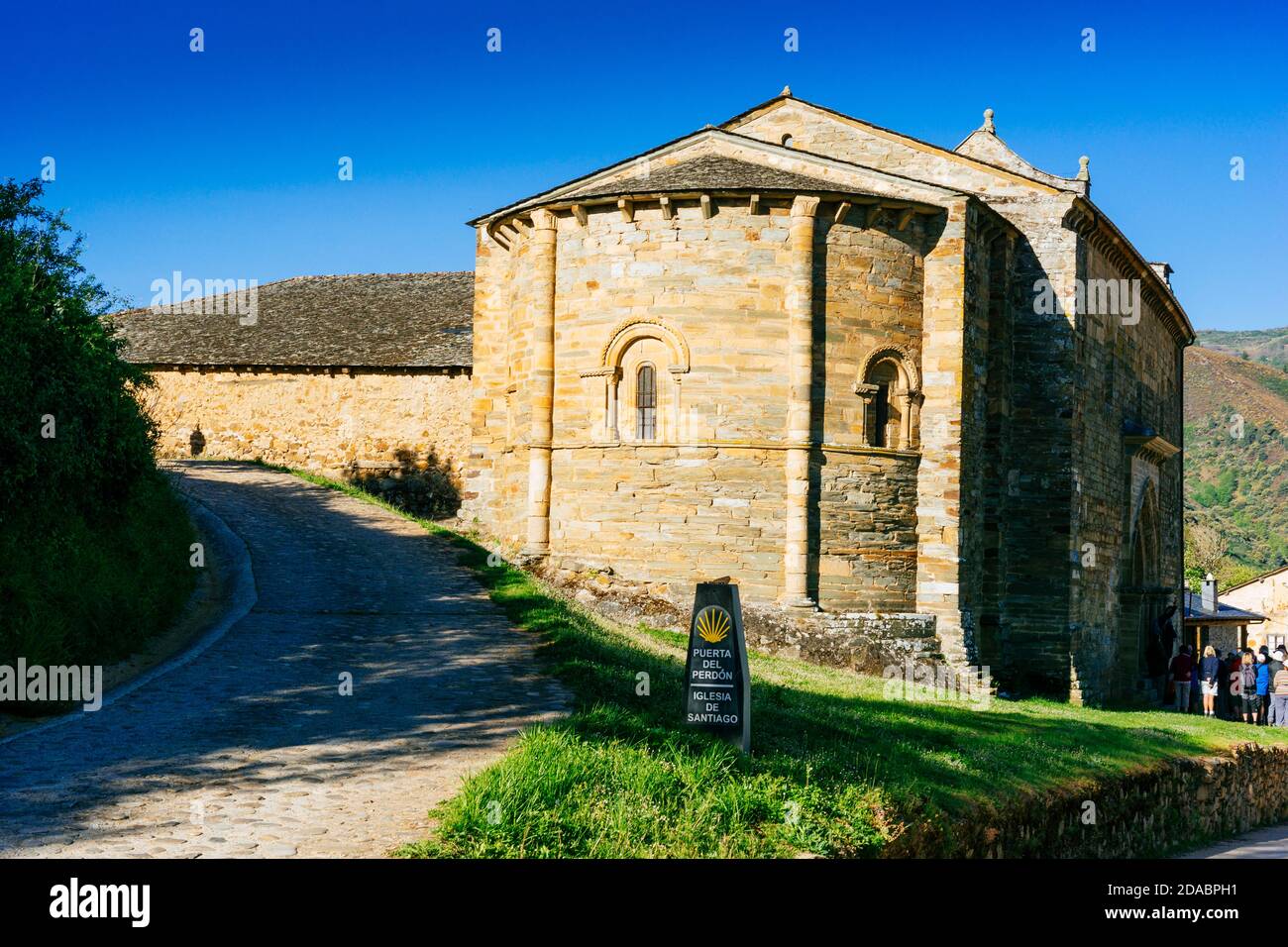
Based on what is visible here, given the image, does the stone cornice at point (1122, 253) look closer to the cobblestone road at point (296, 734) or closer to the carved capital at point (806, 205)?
the carved capital at point (806, 205)

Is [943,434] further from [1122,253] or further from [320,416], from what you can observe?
[320,416]

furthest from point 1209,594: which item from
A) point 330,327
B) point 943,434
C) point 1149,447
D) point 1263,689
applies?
point 330,327

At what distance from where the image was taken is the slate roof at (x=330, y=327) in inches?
1262

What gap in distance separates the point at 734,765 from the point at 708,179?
41.5ft

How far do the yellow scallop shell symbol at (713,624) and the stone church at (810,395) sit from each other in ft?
30.4

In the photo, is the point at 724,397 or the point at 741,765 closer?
the point at 741,765

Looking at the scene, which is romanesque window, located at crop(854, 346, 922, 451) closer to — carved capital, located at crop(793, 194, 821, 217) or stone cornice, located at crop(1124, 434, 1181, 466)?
carved capital, located at crop(793, 194, 821, 217)

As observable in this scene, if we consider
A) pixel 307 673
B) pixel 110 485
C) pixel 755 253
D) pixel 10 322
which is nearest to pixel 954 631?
pixel 755 253

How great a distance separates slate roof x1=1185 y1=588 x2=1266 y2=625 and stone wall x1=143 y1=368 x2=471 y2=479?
2236 centimetres

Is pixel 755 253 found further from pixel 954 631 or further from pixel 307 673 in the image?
pixel 307 673

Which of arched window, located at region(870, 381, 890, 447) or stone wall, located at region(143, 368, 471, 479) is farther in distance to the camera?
stone wall, located at region(143, 368, 471, 479)

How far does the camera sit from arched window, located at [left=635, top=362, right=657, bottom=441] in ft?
66.2

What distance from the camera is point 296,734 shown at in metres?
9.70

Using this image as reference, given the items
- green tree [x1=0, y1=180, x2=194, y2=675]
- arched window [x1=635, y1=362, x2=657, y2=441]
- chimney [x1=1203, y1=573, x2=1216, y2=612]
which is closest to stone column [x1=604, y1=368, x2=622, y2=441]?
arched window [x1=635, y1=362, x2=657, y2=441]
